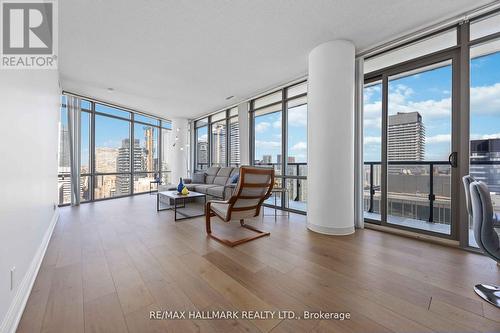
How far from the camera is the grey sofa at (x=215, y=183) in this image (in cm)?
473

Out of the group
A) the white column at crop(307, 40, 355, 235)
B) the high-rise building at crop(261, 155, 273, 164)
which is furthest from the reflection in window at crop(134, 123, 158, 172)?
the white column at crop(307, 40, 355, 235)

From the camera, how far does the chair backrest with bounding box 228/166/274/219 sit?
2510 mm

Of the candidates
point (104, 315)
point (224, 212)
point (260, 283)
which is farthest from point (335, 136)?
point (104, 315)

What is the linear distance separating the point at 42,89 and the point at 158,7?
180cm

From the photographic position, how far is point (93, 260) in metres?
2.10

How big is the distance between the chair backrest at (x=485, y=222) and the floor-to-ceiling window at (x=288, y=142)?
108 inches

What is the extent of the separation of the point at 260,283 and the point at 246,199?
3.74 feet

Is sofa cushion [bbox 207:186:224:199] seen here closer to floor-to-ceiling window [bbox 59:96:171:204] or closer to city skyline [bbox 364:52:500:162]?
city skyline [bbox 364:52:500:162]

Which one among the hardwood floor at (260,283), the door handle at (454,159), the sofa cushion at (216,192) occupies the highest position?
the door handle at (454,159)

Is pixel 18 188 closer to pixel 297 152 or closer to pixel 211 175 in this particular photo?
pixel 297 152

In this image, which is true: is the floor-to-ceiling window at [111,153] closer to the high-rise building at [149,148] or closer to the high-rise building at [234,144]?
the high-rise building at [149,148]

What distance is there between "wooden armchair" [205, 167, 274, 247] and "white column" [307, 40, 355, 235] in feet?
2.91

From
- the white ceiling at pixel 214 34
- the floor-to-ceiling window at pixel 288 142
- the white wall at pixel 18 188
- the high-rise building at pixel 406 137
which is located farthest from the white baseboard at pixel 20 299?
the high-rise building at pixel 406 137

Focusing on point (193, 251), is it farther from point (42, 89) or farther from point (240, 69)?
point (240, 69)
